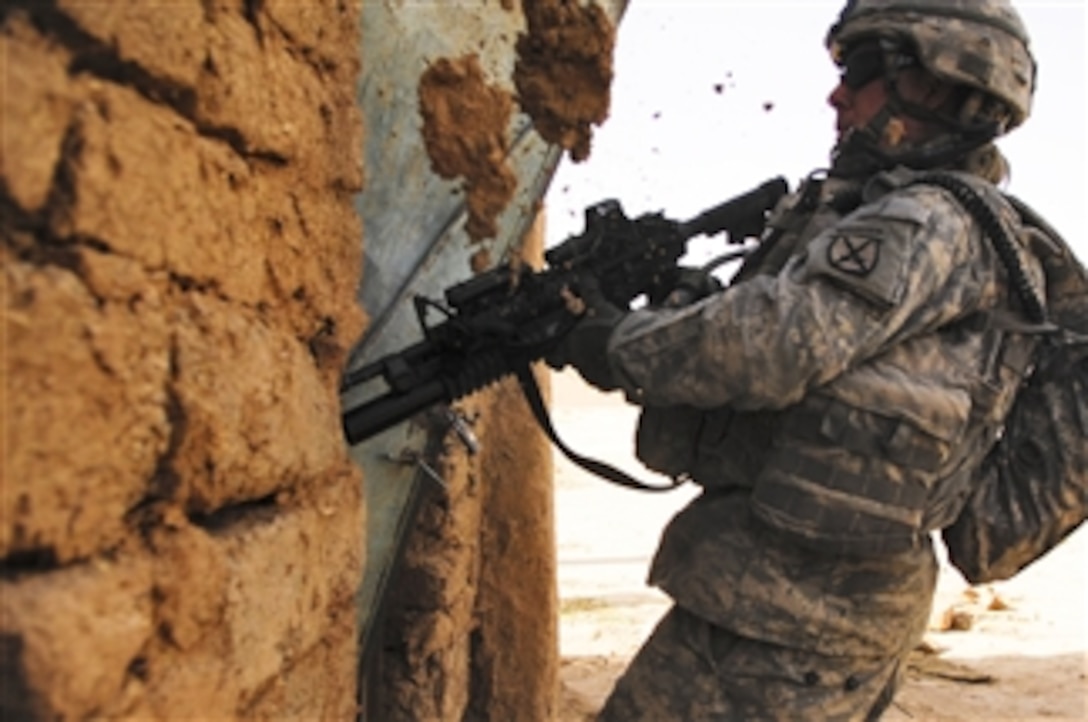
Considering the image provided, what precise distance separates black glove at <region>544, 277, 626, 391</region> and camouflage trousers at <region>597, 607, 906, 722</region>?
1.76 feet

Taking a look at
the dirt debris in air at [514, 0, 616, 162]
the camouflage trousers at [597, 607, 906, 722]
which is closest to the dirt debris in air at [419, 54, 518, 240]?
the dirt debris in air at [514, 0, 616, 162]

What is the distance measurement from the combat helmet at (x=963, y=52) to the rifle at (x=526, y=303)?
1.20 feet

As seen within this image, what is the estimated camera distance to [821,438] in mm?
2324

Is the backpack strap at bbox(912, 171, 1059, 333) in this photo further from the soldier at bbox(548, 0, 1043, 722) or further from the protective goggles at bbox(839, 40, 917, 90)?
the protective goggles at bbox(839, 40, 917, 90)

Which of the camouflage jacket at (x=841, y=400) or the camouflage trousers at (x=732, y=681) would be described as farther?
the camouflage trousers at (x=732, y=681)

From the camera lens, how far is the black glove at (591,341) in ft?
7.93

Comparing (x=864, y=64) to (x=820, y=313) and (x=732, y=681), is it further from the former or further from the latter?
(x=732, y=681)

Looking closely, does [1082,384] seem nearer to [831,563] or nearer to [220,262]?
[831,563]

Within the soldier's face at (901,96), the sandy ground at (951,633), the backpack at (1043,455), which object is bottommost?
the sandy ground at (951,633)

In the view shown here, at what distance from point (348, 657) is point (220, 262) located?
2.82 ft

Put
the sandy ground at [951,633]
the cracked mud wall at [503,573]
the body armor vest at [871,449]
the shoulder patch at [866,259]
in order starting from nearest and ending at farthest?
1. the shoulder patch at [866,259]
2. the body armor vest at [871,449]
3. the cracked mud wall at [503,573]
4. the sandy ground at [951,633]

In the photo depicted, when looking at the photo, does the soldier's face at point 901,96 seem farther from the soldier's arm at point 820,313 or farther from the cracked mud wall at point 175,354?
the cracked mud wall at point 175,354

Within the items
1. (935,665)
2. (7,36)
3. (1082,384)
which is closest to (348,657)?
(7,36)

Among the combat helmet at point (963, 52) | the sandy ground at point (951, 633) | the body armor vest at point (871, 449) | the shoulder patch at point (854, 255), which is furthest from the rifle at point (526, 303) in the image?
the sandy ground at point (951, 633)
